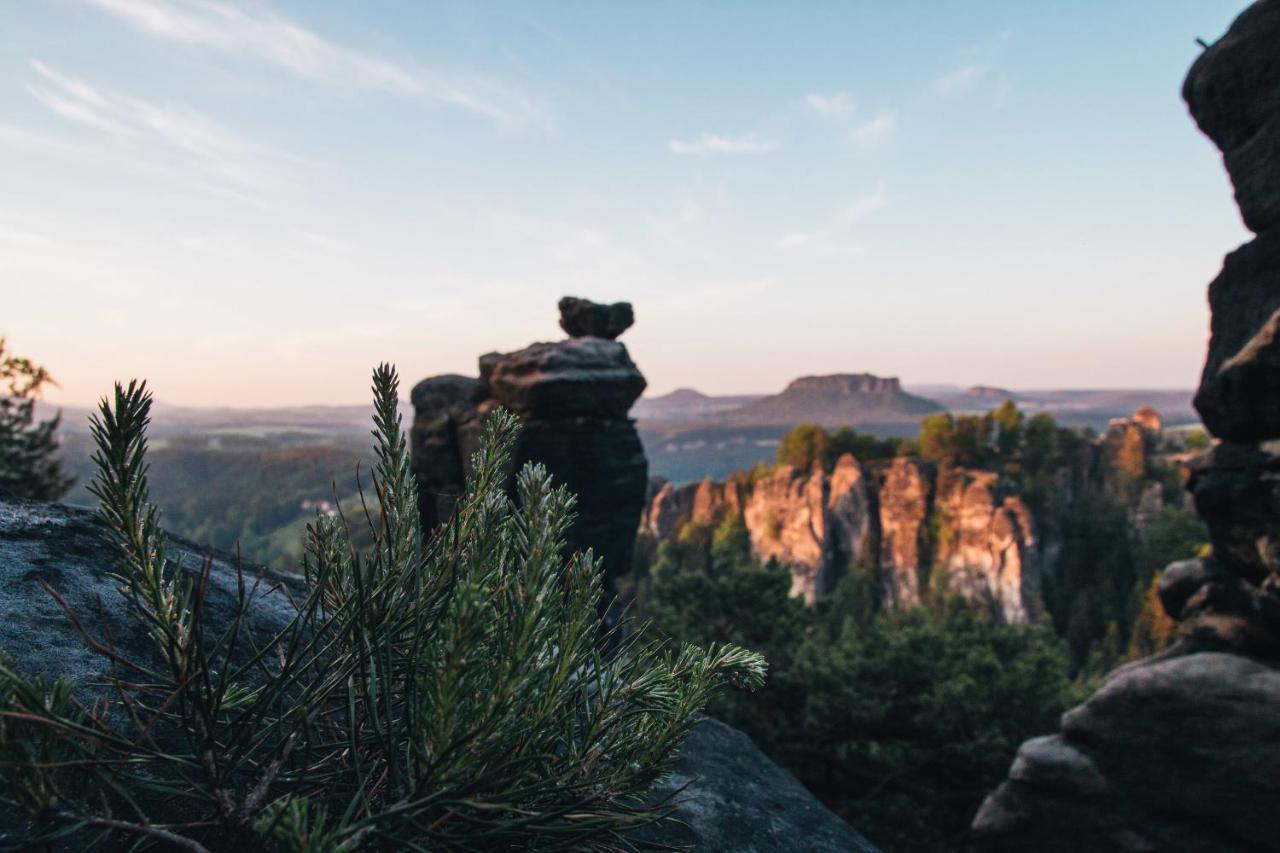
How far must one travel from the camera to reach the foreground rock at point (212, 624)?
2.65 m

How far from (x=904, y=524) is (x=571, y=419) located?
67.8 metres

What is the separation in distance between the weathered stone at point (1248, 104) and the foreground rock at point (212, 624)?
33.8 ft

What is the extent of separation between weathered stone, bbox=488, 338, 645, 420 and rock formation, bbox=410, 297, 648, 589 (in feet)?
0.10

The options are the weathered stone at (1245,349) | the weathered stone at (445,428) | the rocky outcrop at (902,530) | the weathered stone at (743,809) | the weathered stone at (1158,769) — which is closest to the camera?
the weathered stone at (743,809)

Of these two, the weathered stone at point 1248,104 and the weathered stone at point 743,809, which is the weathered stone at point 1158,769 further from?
the weathered stone at point 743,809

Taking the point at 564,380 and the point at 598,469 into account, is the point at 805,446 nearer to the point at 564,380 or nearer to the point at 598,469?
the point at 598,469

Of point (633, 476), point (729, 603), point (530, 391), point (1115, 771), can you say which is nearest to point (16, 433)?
point (530, 391)

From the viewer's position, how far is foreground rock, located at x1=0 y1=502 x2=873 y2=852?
8.69 ft

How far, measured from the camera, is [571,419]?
2041 cm

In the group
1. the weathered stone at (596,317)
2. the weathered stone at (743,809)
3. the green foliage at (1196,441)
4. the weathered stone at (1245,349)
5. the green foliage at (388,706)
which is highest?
the weathered stone at (596,317)

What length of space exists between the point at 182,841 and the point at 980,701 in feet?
61.4

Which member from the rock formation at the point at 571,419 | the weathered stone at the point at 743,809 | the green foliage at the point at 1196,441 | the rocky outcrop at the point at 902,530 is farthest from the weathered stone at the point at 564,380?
the green foliage at the point at 1196,441

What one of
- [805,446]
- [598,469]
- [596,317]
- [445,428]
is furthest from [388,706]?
[805,446]

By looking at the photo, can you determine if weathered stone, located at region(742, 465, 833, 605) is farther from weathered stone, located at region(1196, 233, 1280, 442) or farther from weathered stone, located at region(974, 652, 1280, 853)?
weathered stone, located at region(1196, 233, 1280, 442)
